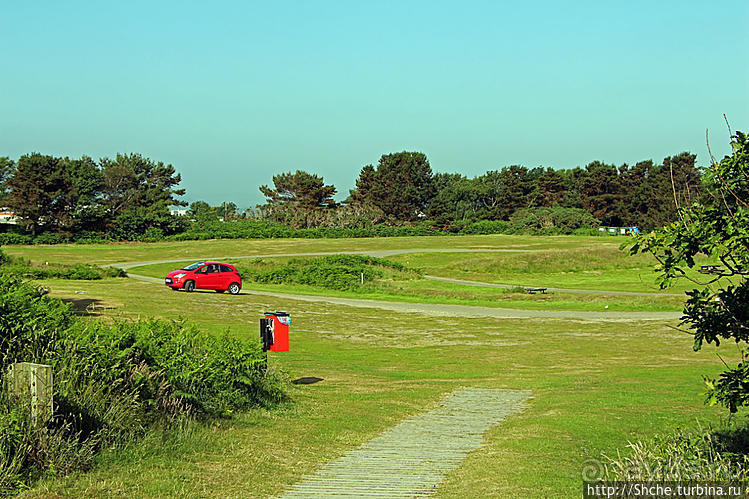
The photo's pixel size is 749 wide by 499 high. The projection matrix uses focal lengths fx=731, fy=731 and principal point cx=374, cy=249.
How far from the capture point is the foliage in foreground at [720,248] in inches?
238

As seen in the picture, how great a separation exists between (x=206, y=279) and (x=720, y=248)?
1519 inches

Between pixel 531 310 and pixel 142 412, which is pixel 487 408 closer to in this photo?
pixel 142 412

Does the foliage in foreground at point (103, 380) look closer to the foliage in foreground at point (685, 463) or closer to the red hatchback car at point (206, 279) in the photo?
the foliage in foreground at point (685, 463)

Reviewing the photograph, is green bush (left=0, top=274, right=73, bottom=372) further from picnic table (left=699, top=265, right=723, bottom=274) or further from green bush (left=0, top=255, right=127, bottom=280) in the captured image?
green bush (left=0, top=255, right=127, bottom=280)

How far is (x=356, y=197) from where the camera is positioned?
138875 millimetres

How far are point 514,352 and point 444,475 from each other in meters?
16.7

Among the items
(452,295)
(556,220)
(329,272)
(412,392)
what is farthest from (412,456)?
(556,220)

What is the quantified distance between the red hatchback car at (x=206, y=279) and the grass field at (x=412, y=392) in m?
1.19

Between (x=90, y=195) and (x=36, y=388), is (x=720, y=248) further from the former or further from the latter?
(x=90, y=195)

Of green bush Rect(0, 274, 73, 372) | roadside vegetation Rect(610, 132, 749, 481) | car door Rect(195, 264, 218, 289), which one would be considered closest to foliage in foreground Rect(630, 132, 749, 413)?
roadside vegetation Rect(610, 132, 749, 481)

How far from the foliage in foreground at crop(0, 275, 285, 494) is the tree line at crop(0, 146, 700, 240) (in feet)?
276

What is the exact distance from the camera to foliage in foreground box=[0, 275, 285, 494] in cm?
764

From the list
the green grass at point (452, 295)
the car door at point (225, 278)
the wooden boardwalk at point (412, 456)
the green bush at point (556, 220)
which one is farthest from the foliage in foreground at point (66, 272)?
the green bush at point (556, 220)

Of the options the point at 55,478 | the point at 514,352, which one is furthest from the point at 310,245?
the point at 55,478
